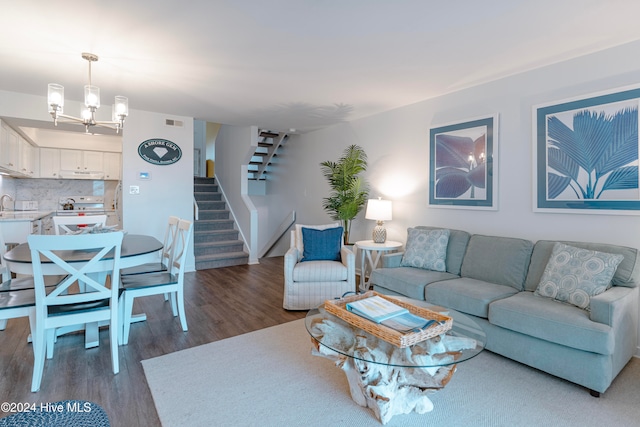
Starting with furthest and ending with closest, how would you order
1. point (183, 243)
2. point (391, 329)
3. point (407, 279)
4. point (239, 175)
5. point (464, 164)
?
1. point (239, 175)
2. point (464, 164)
3. point (407, 279)
4. point (183, 243)
5. point (391, 329)

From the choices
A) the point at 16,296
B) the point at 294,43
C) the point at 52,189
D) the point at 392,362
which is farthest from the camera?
the point at 52,189

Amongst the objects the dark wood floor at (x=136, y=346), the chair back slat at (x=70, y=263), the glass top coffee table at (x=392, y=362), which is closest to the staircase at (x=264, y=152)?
the dark wood floor at (x=136, y=346)

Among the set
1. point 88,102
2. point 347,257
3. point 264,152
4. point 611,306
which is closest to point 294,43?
point 88,102

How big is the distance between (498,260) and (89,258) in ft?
10.8

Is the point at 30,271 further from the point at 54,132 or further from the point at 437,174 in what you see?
the point at 54,132

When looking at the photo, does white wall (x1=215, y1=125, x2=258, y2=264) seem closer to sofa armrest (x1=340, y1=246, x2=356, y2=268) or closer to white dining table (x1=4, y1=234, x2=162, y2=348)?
sofa armrest (x1=340, y1=246, x2=356, y2=268)

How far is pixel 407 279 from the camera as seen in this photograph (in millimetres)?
3066

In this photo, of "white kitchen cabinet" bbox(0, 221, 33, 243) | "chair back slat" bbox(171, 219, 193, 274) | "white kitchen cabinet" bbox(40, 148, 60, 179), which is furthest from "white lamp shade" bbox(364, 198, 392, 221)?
"white kitchen cabinet" bbox(40, 148, 60, 179)

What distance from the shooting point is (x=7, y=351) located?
244 centimetres

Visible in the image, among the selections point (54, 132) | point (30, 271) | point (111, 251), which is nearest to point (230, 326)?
point (111, 251)

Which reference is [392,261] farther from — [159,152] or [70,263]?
[159,152]

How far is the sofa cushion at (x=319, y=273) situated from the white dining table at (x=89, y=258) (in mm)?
1339

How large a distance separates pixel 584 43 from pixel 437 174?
1.72m

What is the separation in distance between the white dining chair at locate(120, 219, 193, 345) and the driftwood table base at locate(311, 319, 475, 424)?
159cm
